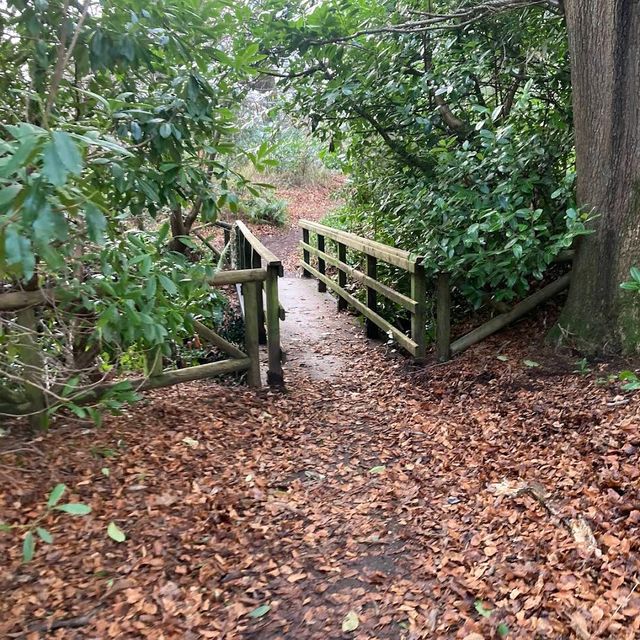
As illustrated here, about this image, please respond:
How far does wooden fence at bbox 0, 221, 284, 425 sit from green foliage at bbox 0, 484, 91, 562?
0.52 m

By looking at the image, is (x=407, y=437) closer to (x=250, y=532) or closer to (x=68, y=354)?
(x=250, y=532)

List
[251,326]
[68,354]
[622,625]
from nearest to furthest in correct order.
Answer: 1. [622,625]
2. [68,354]
3. [251,326]

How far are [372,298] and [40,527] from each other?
14.3 ft

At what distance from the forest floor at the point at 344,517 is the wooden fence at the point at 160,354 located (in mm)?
198

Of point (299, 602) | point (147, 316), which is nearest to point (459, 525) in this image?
point (299, 602)

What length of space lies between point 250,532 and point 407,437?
141 cm

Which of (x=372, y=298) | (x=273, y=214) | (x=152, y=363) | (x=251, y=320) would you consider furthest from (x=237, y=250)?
(x=273, y=214)

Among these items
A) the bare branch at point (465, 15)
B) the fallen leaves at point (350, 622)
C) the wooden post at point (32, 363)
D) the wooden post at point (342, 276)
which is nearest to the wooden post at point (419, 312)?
the bare branch at point (465, 15)

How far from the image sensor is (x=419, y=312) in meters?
4.84

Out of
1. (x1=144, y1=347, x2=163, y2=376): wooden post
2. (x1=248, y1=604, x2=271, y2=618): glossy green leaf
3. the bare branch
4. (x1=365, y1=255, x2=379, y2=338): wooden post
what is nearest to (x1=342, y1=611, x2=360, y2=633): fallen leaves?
(x1=248, y1=604, x2=271, y2=618): glossy green leaf

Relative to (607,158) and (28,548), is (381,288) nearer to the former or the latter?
(607,158)

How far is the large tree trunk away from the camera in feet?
12.1

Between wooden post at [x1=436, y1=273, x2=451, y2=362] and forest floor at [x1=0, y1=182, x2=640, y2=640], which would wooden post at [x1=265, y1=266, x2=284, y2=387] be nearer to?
forest floor at [x1=0, y1=182, x2=640, y2=640]

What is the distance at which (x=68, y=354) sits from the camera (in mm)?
3324
